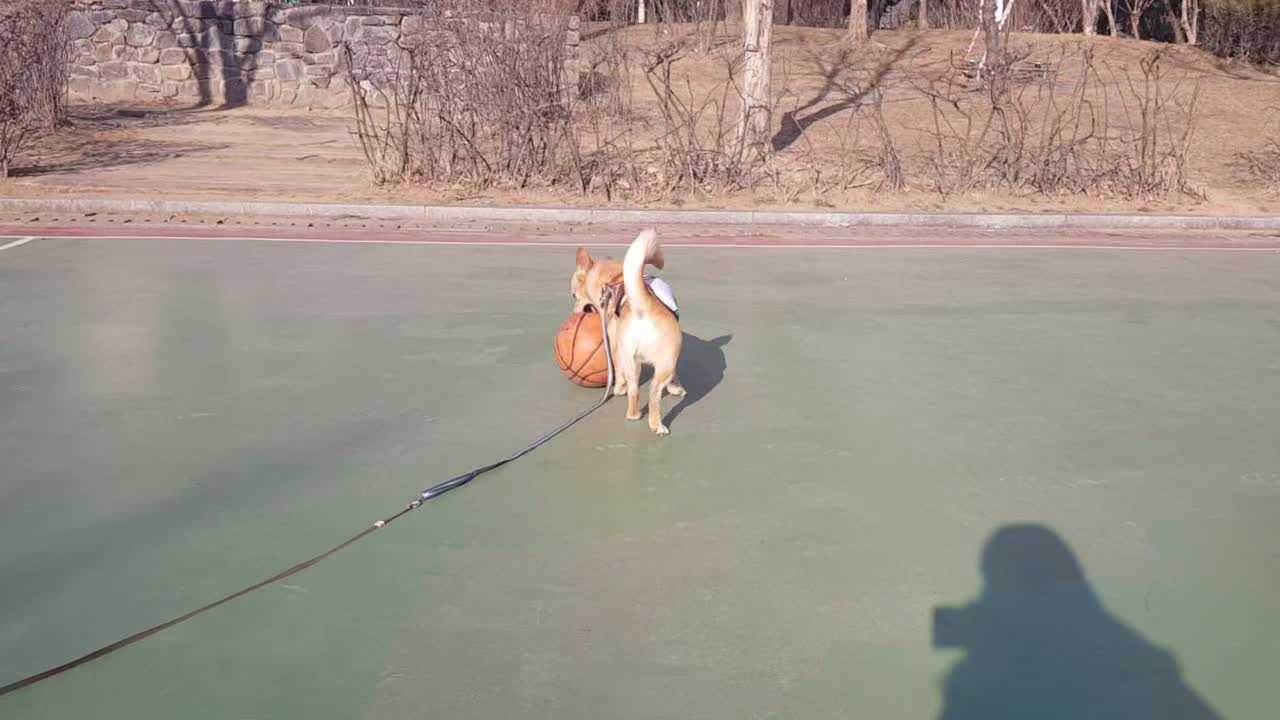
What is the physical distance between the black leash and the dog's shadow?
0.52 meters

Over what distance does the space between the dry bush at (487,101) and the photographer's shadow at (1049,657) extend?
11475 mm

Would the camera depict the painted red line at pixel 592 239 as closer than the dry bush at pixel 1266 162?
Yes

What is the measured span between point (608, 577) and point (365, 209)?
10.0 m

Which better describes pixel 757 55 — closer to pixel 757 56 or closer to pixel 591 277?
pixel 757 56

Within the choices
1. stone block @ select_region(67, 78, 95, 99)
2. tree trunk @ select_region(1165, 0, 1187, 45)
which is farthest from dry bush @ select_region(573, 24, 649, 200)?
tree trunk @ select_region(1165, 0, 1187, 45)

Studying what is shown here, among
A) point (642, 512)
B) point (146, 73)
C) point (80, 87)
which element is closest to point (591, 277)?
point (642, 512)

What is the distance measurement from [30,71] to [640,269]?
1660 centimetres

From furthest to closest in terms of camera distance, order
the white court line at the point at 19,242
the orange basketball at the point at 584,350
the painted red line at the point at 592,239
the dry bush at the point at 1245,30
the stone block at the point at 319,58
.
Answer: the dry bush at the point at 1245,30 → the stone block at the point at 319,58 → the painted red line at the point at 592,239 → the white court line at the point at 19,242 → the orange basketball at the point at 584,350

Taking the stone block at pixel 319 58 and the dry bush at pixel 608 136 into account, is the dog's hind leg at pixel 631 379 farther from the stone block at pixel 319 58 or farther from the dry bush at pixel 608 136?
the stone block at pixel 319 58

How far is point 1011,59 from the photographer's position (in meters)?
16.4

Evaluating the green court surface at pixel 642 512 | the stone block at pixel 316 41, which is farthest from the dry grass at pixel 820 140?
the green court surface at pixel 642 512

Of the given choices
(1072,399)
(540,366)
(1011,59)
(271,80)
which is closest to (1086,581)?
(1072,399)

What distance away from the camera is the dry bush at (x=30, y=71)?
623 inches

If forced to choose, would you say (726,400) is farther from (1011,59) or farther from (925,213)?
(1011,59)
